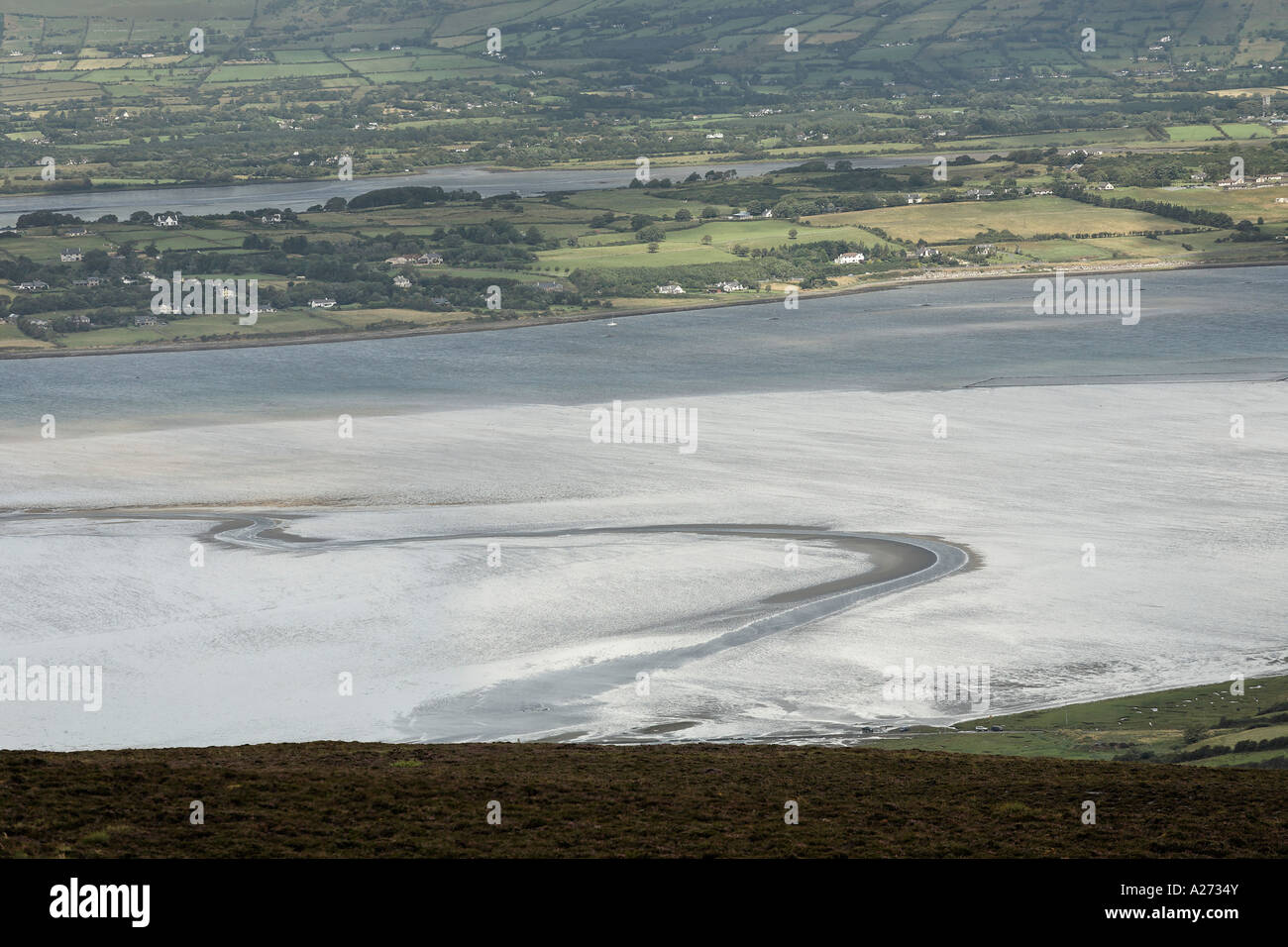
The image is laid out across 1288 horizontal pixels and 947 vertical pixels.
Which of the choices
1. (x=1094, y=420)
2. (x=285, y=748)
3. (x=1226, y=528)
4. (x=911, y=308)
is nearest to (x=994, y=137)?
(x=911, y=308)

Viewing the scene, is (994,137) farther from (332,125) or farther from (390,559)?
(390,559)

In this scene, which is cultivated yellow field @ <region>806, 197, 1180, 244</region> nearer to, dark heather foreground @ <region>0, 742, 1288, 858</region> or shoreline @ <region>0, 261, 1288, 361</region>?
shoreline @ <region>0, 261, 1288, 361</region>

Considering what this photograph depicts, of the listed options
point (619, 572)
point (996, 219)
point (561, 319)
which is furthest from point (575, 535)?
point (996, 219)

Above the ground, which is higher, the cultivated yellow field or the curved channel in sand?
the cultivated yellow field

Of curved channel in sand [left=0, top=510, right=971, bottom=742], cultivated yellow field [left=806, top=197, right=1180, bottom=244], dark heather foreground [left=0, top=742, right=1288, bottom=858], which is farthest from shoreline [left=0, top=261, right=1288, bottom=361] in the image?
dark heather foreground [left=0, top=742, right=1288, bottom=858]

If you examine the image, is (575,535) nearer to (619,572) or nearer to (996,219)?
(619,572)
